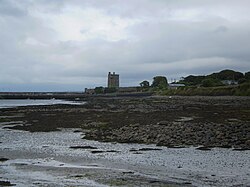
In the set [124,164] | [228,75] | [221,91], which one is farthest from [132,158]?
[228,75]

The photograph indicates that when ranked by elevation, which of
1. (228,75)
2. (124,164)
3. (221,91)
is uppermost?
(228,75)

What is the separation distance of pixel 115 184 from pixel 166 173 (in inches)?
97.7

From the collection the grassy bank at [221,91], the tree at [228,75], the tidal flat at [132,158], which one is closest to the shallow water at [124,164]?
the tidal flat at [132,158]

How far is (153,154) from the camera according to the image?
17.8m

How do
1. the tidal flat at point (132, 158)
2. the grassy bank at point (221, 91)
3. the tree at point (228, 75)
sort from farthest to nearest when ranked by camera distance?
the tree at point (228, 75), the grassy bank at point (221, 91), the tidal flat at point (132, 158)

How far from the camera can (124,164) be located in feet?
51.4

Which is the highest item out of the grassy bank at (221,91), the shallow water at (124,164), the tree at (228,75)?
the tree at (228,75)

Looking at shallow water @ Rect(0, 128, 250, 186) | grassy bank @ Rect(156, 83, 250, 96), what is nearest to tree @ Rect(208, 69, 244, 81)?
grassy bank @ Rect(156, 83, 250, 96)

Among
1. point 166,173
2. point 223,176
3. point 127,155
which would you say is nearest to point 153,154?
point 127,155

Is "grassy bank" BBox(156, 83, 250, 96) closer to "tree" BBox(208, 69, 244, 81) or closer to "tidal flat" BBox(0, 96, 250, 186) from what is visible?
"tree" BBox(208, 69, 244, 81)

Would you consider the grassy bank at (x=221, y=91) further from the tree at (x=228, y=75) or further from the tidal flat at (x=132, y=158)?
the tidal flat at (x=132, y=158)

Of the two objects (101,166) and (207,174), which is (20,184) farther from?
(207,174)

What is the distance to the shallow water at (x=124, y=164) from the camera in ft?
40.6

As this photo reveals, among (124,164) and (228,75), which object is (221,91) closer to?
(228,75)
